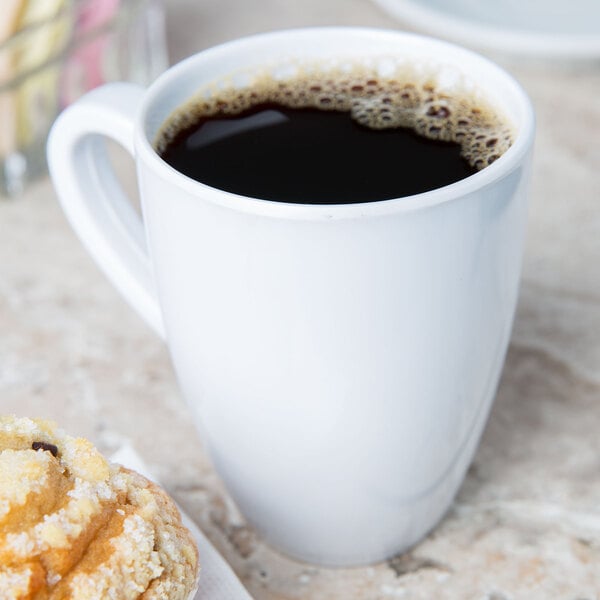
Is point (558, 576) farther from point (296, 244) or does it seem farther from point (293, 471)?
point (296, 244)

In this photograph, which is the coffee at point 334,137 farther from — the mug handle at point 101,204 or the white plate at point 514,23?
the white plate at point 514,23

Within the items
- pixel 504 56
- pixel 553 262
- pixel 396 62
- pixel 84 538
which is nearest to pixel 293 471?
pixel 84 538

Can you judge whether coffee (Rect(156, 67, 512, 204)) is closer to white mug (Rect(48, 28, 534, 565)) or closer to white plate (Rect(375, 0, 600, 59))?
white mug (Rect(48, 28, 534, 565))

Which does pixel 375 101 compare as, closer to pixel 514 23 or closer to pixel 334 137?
pixel 334 137

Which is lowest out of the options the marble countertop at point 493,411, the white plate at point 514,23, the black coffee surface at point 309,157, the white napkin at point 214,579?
the marble countertop at point 493,411

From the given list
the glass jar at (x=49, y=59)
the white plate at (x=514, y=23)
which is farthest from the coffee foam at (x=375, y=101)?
the white plate at (x=514, y=23)

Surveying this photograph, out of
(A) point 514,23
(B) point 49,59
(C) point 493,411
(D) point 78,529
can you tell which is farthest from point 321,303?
(A) point 514,23
